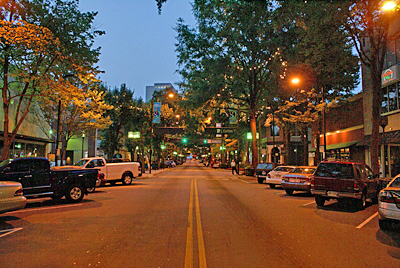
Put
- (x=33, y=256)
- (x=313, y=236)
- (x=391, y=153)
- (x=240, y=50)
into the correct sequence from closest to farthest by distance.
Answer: (x=33, y=256)
(x=313, y=236)
(x=391, y=153)
(x=240, y=50)

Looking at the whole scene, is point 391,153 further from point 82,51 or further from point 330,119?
point 82,51

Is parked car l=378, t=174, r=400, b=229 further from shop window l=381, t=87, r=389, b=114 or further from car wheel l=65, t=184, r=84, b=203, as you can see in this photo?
shop window l=381, t=87, r=389, b=114

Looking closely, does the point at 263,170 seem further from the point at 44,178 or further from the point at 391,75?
the point at 44,178

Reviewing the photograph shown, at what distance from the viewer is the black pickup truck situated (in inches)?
487

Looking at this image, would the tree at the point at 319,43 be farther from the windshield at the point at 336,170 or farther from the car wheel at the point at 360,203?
the car wheel at the point at 360,203

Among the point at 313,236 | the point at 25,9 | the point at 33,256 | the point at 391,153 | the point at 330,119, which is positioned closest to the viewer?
the point at 33,256

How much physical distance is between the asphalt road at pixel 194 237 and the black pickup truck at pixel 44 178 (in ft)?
3.29

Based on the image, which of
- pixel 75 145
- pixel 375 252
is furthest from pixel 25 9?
pixel 75 145

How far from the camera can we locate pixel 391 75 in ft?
73.9

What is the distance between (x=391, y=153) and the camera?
24672mm

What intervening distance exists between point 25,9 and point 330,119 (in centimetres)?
2904

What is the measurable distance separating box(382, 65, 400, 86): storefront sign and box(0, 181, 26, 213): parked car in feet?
75.4

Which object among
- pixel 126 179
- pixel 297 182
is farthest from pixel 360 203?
pixel 126 179

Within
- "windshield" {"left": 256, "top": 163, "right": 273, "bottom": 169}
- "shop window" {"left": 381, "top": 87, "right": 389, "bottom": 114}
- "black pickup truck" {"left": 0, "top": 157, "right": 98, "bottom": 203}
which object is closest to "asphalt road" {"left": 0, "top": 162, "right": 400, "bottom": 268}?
"black pickup truck" {"left": 0, "top": 157, "right": 98, "bottom": 203}
